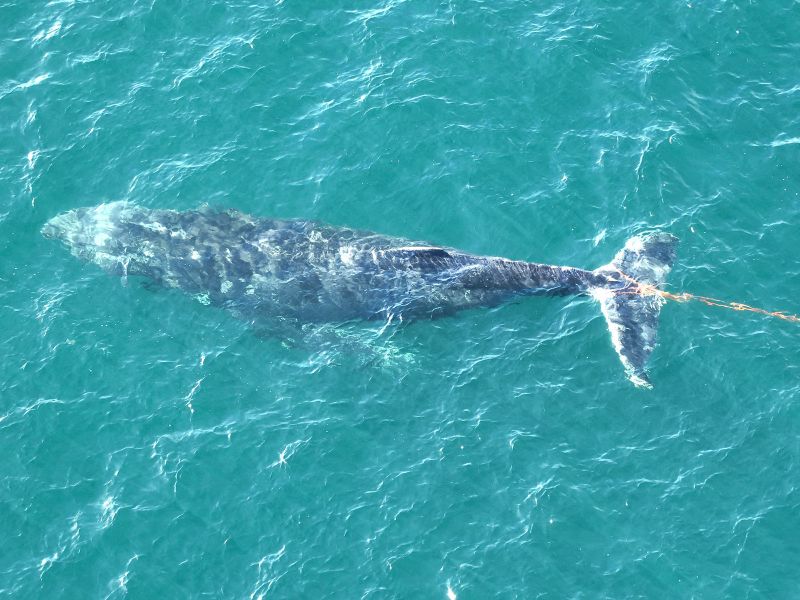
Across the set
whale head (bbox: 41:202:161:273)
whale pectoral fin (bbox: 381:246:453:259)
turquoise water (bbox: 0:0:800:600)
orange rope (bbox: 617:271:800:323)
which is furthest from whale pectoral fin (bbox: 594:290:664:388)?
whale head (bbox: 41:202:161:273)

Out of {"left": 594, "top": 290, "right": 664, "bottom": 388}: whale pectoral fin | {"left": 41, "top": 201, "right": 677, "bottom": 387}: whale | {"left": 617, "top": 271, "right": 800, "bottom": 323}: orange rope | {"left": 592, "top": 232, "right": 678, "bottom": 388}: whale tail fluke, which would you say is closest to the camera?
{"left": 594, "top": 290, "right": 664, "bottom": 388}: whale pectoral fin

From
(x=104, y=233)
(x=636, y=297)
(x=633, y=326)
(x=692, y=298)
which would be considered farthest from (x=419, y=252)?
(x=104, y=233)

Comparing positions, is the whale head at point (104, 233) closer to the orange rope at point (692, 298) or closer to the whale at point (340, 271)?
the whale at point (340, 271)

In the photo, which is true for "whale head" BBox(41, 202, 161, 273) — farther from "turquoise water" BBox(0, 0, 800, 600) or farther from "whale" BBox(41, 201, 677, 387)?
"turquoise water" BBox(0, 0, 800, 600)

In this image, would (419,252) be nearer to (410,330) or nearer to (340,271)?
(410,330)

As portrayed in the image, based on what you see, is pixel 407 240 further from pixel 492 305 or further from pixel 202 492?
pixel 202 492

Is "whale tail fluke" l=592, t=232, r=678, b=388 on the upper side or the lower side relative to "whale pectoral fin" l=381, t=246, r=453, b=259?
lower
